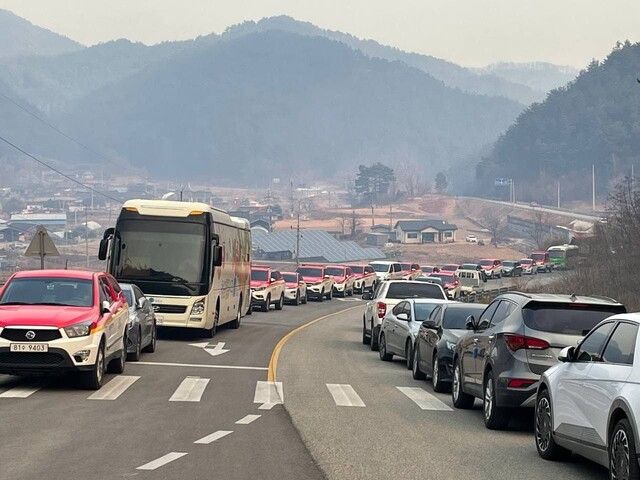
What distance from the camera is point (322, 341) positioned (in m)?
33.2

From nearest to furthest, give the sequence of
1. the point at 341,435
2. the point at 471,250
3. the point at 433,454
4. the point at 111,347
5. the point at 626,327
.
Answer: the point at 626,327, the point at 433,454, the point at 341,435, the point at 111,347, the point at 471,250

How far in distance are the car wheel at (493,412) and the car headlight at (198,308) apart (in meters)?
15.4

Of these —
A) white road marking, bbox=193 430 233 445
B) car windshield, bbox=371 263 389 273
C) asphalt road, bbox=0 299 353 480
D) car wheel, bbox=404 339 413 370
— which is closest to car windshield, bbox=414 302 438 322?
car wheel, bbox=404 339 413 370

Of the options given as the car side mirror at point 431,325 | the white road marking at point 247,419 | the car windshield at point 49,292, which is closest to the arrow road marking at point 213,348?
the car side mirror at point 431,325

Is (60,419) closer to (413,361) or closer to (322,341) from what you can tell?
(413,361)

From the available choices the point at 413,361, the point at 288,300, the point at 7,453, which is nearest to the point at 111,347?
the point at 413,361

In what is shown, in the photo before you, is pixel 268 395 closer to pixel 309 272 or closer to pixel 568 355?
pixel 568 355

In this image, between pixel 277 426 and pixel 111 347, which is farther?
pixel 111 347

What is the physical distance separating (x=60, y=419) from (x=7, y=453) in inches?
111

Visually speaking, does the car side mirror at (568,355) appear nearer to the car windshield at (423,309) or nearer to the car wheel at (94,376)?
the car wheel at (94,376)

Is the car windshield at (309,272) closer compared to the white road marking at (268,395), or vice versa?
the white road marking at (268,395)

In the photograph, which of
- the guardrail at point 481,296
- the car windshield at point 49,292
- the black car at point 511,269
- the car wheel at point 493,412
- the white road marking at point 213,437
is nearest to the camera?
the white road marking at point 213,437

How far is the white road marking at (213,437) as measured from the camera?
42.7 ft

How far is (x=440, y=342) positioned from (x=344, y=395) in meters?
2.04
